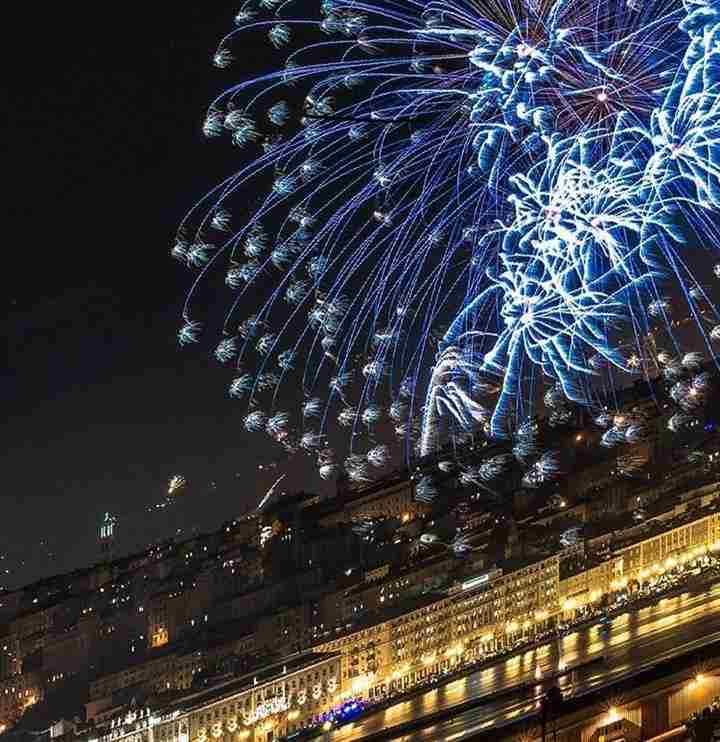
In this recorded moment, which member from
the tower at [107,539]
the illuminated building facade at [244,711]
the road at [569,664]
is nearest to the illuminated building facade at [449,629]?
the illuminated building facade at [244,711]

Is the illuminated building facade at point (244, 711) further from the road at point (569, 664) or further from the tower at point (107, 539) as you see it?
the tower at point (107, 539)

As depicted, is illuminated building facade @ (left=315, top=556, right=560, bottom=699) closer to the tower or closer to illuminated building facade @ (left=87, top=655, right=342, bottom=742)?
illuminated building facade @ (left=87, top=655, right=342, bottom=742)

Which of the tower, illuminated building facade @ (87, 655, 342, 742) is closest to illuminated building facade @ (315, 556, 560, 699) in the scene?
illuminated building facade @ (87, 655, 342, 742)

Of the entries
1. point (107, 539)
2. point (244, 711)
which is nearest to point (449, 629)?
point (244, 711)

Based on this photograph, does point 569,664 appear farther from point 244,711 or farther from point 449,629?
point 244,711

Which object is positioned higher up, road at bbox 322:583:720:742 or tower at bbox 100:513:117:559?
tower at bbox 100:513:117:559
